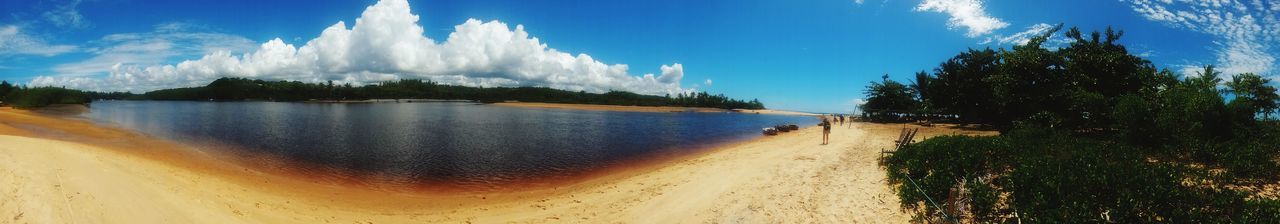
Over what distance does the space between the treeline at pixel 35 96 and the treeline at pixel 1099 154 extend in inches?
4573

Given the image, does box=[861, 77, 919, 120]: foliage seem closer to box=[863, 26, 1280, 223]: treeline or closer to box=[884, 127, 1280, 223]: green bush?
box=[863, 26, 1280, 223]: treeline

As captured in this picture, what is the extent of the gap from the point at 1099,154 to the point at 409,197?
20.0 meters

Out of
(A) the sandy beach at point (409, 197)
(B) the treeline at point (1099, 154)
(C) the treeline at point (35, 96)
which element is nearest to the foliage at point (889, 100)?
(B) the treeline at point (1099, 154)

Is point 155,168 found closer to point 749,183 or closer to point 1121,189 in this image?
point 749,183

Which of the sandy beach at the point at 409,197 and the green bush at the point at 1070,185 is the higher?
the green bush at the point at 1070,185

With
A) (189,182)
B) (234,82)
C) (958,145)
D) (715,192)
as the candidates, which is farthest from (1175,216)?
(234,82)

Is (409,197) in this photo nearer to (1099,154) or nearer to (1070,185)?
(1070,185)

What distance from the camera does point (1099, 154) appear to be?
11.6 metres

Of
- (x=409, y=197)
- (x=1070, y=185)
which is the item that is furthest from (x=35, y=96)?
(x=1070, y=185)

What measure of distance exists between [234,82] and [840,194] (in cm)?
25337

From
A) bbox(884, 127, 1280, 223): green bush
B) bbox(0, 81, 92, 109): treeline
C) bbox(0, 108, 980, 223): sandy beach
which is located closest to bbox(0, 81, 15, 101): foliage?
bbox(0, 81, 92, 109): treeline

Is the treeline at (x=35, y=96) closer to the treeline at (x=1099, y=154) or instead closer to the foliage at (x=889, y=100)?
the treeline at (x=1099, y=154)

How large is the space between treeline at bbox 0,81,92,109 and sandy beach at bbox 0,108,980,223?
84823 millimetres

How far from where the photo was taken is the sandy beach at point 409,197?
37.4 feet
